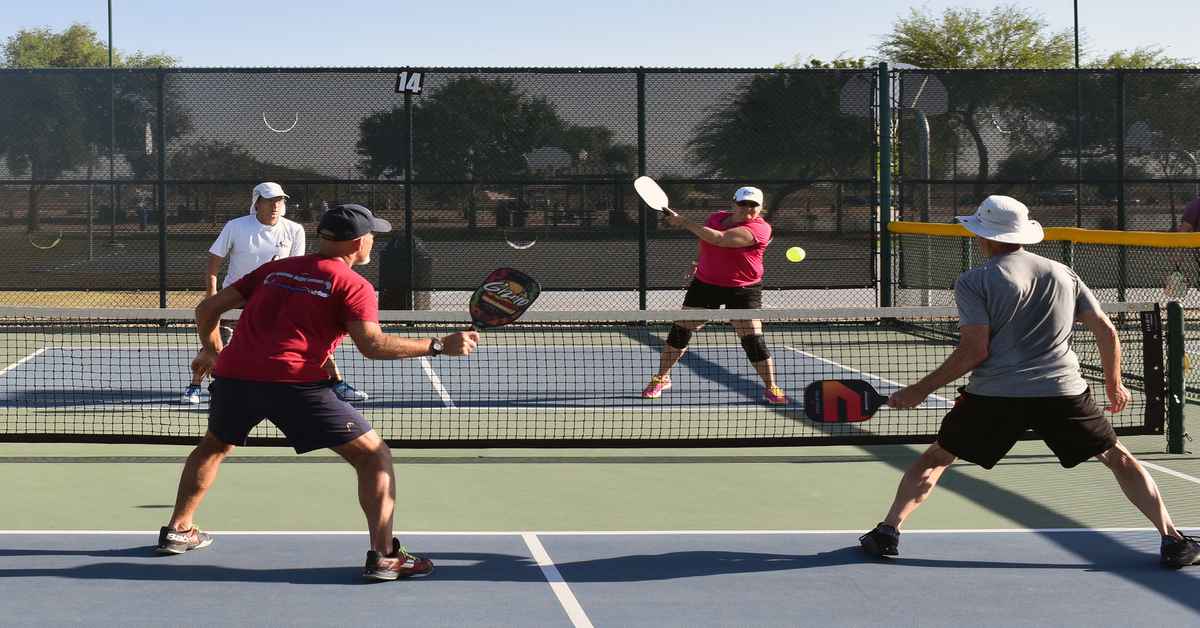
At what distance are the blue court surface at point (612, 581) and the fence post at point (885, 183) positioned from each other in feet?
34.8

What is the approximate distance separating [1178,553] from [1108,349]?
2.67 ft

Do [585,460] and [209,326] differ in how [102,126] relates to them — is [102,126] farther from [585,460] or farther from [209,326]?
[209,326]

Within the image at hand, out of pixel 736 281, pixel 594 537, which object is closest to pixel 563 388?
pixel 736 281

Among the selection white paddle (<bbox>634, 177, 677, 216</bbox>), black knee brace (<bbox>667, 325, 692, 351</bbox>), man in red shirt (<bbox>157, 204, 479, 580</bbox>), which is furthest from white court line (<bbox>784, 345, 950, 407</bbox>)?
man in red shirt (<bbox>157, 204, 479, 580</bbox>)

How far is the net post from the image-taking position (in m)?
8.80

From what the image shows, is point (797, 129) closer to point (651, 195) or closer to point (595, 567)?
point (651, 195)

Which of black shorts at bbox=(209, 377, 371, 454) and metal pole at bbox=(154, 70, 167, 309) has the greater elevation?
metal pole at bbox=(154, 70, 167, 309)

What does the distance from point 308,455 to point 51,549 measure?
257 cm

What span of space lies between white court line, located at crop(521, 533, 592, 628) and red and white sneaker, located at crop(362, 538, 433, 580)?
0.46m

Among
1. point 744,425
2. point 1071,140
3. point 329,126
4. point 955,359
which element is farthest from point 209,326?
point 1071,140

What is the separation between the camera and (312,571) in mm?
6105

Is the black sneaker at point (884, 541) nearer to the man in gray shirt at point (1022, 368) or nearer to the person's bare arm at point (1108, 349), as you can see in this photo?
the man in gray shirt at point (1022, 368)

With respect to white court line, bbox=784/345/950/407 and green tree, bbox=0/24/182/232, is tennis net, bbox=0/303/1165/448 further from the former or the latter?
green tree, bbox=0/24/182/232

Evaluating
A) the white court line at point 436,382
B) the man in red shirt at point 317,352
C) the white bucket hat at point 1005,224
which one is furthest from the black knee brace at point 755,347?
the man in red shirt at point 317,352
